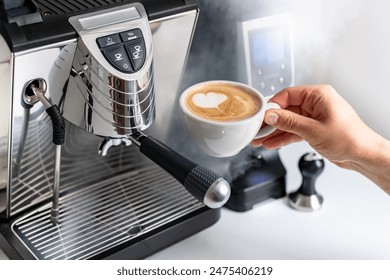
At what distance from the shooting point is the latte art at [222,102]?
0.72m

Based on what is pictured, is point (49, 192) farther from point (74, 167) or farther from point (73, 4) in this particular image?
point (73, 4)

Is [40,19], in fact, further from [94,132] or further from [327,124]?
[327,124]

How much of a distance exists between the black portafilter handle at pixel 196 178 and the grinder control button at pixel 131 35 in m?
0.12

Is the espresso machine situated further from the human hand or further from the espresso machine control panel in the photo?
the human hand

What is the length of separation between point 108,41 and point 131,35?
0.03 meters

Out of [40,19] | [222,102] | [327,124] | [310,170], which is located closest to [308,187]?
[310,170]

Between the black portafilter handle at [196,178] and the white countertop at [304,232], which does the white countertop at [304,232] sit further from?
the black portafilter handle at [196,178]

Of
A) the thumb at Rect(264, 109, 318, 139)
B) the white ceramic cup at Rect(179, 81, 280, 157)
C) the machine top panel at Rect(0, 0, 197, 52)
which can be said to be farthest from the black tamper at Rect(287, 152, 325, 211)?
the machine top panel at Rect(0, 0, 197, 52)

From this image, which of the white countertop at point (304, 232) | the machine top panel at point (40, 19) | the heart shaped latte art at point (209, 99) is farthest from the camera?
the white countertop at point (304, 232)

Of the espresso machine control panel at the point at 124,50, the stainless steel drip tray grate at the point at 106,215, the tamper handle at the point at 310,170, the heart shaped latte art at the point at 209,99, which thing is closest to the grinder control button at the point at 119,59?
the espresso machine control panel at the point at 124,50

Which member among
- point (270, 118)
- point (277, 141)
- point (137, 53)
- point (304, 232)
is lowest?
point (304, 232)

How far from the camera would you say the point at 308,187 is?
957mm

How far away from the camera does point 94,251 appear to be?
802 mm

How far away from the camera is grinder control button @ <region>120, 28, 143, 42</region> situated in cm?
69
